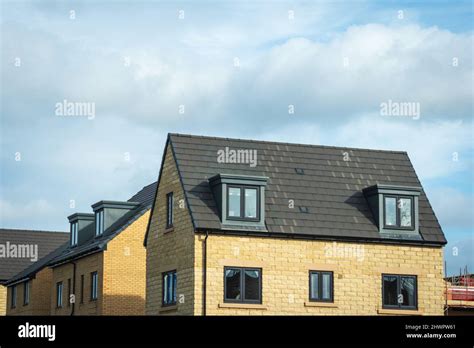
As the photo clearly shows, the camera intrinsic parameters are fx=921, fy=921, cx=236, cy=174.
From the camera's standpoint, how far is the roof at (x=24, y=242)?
6088 cm

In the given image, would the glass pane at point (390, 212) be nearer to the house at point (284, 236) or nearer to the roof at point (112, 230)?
the house at point (284, 236)

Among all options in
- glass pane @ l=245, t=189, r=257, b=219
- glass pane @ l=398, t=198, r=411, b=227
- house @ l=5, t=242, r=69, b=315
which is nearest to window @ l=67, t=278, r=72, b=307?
house @ l=5, t=242, r=69, b=315

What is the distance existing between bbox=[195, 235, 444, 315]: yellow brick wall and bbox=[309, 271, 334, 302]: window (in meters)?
0.19

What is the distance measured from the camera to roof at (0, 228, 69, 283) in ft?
200

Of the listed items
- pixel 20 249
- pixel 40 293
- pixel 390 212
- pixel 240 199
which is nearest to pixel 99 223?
pixel 40 293

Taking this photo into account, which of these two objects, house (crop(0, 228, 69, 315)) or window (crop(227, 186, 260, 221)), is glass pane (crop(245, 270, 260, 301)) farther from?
house (crop(0, 228, 69, 315))

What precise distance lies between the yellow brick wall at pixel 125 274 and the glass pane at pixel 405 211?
503 inches

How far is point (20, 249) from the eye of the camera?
6356 centimetres

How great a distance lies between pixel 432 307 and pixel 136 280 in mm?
14005

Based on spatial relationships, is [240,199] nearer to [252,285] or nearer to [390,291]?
[252,285]

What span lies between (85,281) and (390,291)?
1588cm
